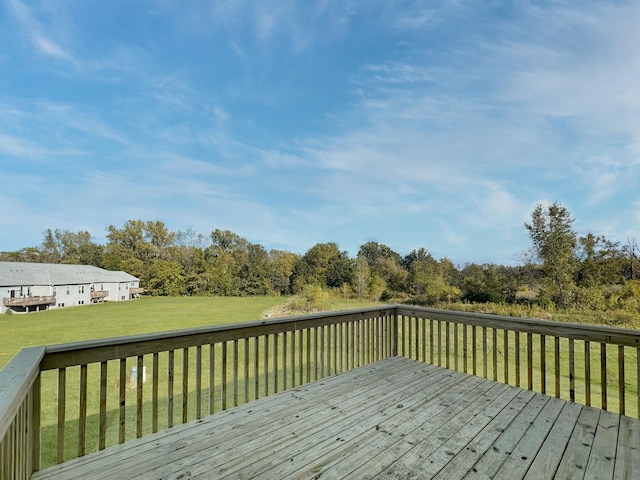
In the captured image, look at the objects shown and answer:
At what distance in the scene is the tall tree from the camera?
9633 millimetres

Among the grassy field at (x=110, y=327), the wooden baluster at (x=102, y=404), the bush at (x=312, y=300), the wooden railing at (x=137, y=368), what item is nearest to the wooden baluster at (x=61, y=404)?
the wooden railing at (x=137, y=368)

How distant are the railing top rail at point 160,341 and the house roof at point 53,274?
8.53 meters

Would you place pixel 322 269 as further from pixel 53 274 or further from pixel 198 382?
pixel 198 382

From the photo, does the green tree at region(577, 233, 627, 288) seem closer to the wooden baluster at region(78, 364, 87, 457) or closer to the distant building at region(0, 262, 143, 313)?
the wooden baluster at region(78, 364, 87, 457)

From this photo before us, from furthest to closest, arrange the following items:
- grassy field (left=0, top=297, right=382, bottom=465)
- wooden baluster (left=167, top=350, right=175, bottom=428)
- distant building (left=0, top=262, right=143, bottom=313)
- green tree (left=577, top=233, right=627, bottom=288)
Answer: green tree (left=577, top=233, right=627, bottom=288), distant building (left=0, top=262, right=143, bottom=313), grassy field (left=0, top=297, right=382, bottom=465), wooden baluster (left=167, top=350, right=175, bottom=428)

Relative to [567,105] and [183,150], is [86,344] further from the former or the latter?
[183,150]

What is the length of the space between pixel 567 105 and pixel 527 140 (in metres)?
1.30

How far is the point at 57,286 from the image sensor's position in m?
9.18

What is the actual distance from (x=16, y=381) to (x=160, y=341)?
36.6 inches

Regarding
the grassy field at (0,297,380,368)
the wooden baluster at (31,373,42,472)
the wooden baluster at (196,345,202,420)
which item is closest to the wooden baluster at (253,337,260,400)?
the wooden baluster at (196,345,202,420)

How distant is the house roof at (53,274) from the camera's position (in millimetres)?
7645

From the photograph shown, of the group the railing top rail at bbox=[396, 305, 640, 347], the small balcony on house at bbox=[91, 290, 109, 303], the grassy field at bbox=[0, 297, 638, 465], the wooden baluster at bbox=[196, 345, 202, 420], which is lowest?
the grassy field at bbox=[0, 297, 638, 465]

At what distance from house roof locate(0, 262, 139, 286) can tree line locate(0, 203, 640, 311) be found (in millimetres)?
226

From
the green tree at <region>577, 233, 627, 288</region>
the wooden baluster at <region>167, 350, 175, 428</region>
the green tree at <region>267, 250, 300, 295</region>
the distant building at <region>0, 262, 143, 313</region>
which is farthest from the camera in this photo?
the green tree at <region>267, 250, 300, 295</region>
